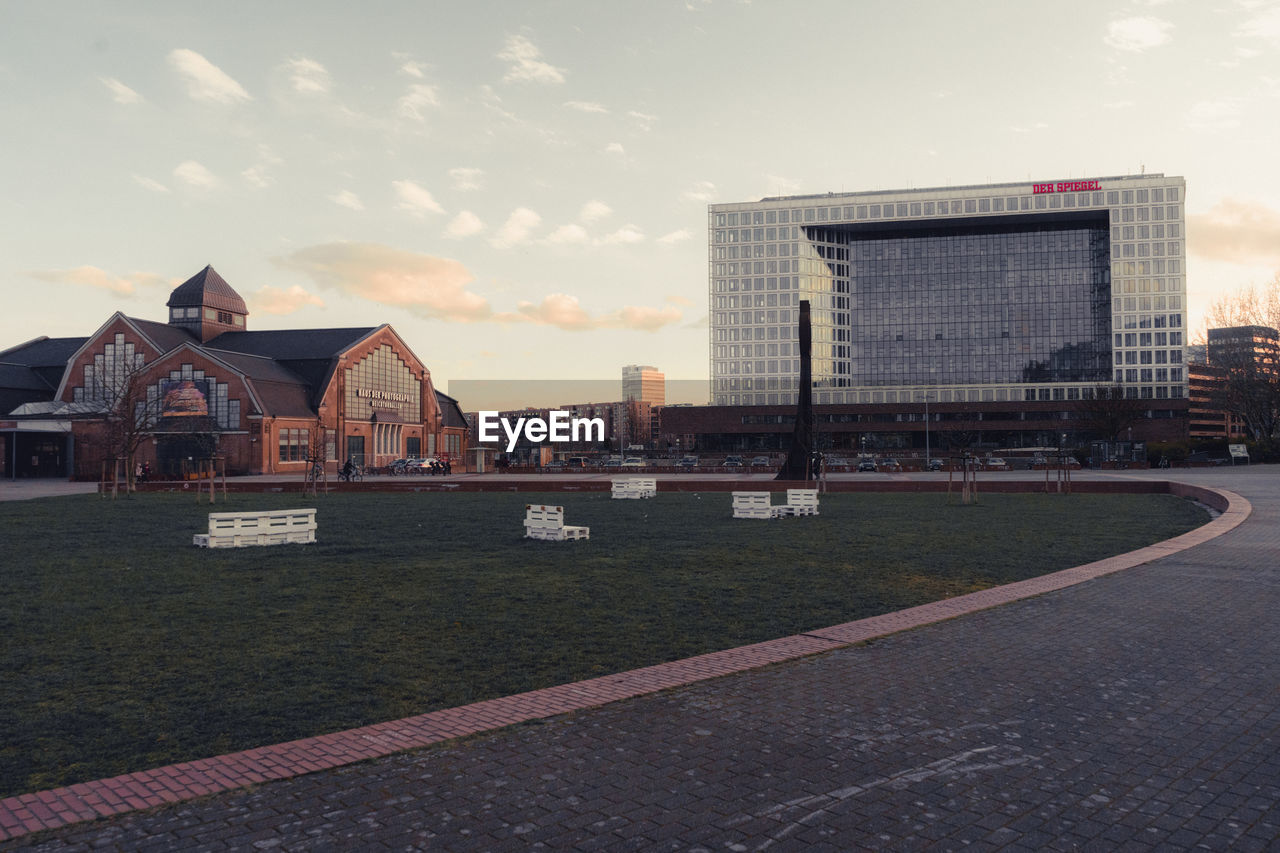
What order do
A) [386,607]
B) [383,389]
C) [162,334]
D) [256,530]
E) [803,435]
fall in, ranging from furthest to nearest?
1. [383,389]
2. [162,334]
3. [803,435]
4. [256,530]
5. [386,607]

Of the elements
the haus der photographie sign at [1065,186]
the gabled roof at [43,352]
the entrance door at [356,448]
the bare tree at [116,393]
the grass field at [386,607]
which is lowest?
the grass field at [386,607]

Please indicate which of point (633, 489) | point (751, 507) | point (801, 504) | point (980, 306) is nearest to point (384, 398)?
point (633, 489)

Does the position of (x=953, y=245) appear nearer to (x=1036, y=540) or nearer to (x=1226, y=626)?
(x=1036, y=540)

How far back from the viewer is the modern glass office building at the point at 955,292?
12550cm

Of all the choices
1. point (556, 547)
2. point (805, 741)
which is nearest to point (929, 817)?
point (805, 741)

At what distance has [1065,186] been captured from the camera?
126 metres

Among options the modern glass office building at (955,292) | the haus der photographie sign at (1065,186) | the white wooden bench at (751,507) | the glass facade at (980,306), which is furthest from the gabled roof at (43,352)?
the haus der photographie sign at (1065,186)

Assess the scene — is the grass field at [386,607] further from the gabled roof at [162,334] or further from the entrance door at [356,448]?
the gabled roof at [162,334]

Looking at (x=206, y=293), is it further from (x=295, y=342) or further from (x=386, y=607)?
(x=386, y=607)

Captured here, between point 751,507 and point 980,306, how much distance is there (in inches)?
4886

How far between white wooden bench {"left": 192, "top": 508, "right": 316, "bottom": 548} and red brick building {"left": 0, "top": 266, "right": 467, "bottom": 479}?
4697cm

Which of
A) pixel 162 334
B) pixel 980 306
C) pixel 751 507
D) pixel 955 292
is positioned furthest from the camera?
pixel 955 292

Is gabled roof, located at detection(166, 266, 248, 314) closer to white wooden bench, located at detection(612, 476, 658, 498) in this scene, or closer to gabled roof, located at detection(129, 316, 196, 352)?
gabled roof, located at detection(129, 316, 196, 352)

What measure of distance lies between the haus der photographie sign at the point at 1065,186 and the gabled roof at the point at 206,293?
109 metres
